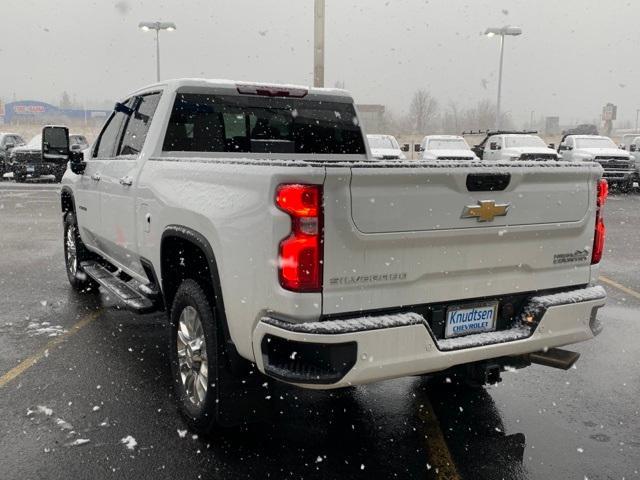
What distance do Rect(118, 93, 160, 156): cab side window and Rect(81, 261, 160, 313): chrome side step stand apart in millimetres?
1091

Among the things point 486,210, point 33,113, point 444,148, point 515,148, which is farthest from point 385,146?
point 33,113

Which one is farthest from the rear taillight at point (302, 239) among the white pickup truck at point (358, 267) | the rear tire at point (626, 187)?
the rear tire at point (626, 187)

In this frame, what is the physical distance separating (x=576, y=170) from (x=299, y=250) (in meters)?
1.73

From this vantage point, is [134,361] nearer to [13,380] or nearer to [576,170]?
[13,380]

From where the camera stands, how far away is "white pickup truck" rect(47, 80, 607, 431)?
2.73 m

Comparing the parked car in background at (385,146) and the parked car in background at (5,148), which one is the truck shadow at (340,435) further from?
the parked car in background at (5,148)

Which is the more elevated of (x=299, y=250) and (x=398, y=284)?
(x=299, y=250)

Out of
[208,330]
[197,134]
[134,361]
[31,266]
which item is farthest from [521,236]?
[31,266]

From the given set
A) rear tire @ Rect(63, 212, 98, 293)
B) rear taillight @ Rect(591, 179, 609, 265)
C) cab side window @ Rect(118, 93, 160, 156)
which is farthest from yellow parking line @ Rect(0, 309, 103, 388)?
rear taillight @ Rect(591, 179, 609, 265)

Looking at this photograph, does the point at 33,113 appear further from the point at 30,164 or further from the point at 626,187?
the point at 626,187

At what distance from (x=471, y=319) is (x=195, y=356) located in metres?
1.60

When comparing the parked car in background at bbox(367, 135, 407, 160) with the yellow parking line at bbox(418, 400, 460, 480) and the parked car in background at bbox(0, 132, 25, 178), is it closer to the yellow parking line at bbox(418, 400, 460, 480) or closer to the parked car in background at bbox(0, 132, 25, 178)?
the parked car in background at bbox(0, 132, 25, 178)

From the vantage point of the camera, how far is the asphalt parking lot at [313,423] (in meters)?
3.26

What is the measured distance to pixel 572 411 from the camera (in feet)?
13.2
